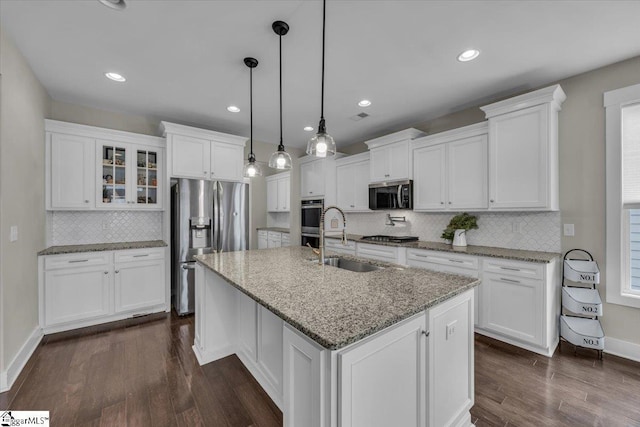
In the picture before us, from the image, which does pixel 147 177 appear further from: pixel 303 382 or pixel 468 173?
pixel 468 173

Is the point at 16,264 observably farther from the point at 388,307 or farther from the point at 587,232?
the point at 587,232

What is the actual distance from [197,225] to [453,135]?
11.4 ft

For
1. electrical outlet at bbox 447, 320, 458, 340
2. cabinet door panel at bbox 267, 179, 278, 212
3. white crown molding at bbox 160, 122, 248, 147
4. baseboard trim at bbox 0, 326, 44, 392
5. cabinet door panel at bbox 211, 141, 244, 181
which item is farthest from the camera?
cabinet door panel at bbox 267, 179, 278, 212

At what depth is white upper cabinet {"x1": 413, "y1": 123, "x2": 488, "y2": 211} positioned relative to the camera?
313cm

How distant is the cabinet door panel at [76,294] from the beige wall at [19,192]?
13cm

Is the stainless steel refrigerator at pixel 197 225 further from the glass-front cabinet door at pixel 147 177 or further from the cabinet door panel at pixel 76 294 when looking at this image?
the cabinet door panel at pixel 76 294

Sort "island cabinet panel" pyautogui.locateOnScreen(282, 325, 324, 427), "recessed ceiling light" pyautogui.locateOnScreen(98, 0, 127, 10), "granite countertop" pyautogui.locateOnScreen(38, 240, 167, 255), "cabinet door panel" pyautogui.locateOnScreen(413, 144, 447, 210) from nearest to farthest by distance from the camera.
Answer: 1. "island cabinet panel" pyautogui.locateOnScreen(282, 325, 324, 427)
2. "recessed ceiling light" pyautogui.locateOnScreen(98, 0, 127, 10)
3. "granite countertop" pyautogui.locateOnScreen(38, 240, 167, 255)
4. "cabinet door panel" pyautogui.locateOnScreen(413, 144, 447, 210)

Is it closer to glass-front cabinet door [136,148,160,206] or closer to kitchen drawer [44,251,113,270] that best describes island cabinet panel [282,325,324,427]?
kitchen drawer [44,251,113,270]

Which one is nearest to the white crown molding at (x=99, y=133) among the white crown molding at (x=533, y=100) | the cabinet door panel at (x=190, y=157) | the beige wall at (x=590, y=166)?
the cabinet door panel at (x=190, y=157)

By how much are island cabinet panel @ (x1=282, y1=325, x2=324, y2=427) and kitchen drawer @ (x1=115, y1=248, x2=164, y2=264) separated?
3.04 m

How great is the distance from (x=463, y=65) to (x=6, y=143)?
12.6 ft

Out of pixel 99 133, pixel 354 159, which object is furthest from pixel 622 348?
pixel 99 133

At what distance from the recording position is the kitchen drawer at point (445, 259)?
290cm

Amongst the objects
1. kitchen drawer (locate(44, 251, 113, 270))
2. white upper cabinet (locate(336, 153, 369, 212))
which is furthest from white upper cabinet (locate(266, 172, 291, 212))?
kitchen drawer (locate(44, 251, 113, 270))
